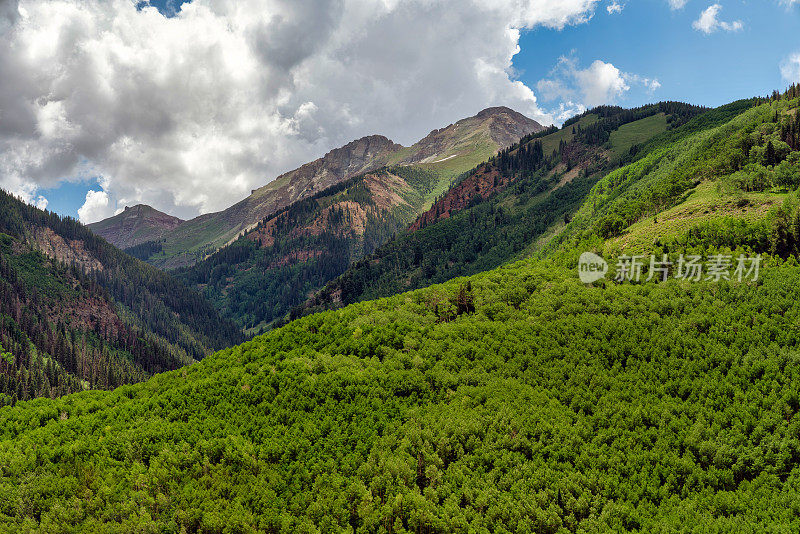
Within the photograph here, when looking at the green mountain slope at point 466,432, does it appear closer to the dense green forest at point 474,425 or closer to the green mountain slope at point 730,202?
the dense green forest at point 474,425

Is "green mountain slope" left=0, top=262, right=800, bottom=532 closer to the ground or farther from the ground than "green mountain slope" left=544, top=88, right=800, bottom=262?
closer to the ground

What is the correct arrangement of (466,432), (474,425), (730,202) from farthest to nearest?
(730,202), (474,425), (466,432)

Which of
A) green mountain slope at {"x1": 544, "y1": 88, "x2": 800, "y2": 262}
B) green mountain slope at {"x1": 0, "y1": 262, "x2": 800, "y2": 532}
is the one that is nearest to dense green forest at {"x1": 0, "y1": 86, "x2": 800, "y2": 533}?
green mountain slope at {"x1": 0, "y1": 262, "x2": 800, "y2": 532}

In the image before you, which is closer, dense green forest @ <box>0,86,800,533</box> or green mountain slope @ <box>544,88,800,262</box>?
dense green forest @ <box>0,86,800,533</box>

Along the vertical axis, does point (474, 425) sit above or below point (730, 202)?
below

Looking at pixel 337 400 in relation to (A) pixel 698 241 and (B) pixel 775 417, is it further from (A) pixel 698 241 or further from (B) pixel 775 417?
(A) pixel 698 241

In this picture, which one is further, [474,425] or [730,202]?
[730,202]

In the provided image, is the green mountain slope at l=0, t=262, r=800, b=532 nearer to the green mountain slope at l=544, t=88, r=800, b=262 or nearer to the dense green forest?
the dense green forest

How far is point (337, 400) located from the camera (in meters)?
29.0

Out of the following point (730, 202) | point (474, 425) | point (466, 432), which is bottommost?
point (466, 432)

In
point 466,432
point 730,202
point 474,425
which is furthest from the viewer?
point 730,202

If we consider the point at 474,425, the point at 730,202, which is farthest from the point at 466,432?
the point at 730,202

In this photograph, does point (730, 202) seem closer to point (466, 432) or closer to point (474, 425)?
point (474, 425)

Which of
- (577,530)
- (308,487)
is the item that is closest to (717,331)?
(577,530)
